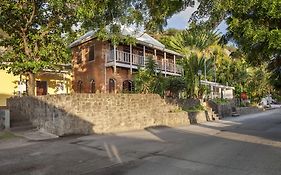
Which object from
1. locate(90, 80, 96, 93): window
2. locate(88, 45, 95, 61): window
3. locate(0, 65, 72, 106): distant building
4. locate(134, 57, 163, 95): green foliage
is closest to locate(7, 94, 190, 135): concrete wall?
locate(134, 57, 163, 95): green foliage

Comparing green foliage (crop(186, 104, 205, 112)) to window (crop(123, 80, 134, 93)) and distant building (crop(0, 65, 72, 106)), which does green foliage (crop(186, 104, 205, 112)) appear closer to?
window (crop(123, 80, 134, 93))

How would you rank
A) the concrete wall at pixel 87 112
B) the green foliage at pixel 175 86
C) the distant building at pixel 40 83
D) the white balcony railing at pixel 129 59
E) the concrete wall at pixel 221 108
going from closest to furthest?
the concrete wall at pixel 87 112, the distant building at pixel 40 83, the green foliage at pixel 175 86, the white balcony railing at pixel 129 59, the concrete wall at pixel 221 108

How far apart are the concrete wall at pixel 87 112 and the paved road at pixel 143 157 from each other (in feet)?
6.99

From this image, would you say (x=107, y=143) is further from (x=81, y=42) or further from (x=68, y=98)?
(x=81, y=42)

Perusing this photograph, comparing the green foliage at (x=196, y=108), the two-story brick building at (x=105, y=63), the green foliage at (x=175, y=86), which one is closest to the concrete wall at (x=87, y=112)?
the green foliage at (x=196, y=108)

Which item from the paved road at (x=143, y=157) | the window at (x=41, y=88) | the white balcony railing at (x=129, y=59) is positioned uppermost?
the white balcony railing at (x=129, y=59)

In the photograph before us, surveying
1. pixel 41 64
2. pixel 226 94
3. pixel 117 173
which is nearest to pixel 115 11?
pixel 41 64

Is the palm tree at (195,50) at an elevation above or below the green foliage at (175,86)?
above

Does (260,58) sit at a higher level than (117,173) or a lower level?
higher

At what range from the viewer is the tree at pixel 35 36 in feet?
61.8

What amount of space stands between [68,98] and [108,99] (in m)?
2.88

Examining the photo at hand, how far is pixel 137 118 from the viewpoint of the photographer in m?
21.2

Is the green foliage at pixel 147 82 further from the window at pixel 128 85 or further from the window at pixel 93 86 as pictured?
the window at pixel 93 86

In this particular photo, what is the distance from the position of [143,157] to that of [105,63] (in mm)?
20676
